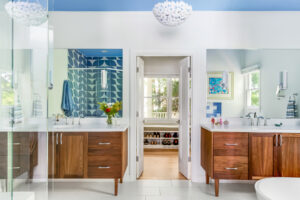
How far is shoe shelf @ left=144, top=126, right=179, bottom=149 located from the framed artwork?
2.46m

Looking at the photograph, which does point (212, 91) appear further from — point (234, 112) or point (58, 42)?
point (58, 42)

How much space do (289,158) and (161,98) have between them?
3.53 metres

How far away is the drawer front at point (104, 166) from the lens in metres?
2.94

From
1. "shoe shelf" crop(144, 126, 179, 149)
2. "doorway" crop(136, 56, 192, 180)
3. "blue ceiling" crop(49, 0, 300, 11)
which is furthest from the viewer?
"shoe shelf" crop(144, 126, 179, 149)

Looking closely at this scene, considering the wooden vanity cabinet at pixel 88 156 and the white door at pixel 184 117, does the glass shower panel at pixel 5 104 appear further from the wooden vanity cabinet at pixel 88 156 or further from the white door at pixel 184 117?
the white door at pixel 184 117

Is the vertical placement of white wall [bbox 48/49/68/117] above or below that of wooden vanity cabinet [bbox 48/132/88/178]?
above

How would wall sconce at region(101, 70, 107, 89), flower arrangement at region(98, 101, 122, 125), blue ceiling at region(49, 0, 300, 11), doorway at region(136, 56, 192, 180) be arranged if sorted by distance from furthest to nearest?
doorway at region(136, 56, 192, 180)
wall sconce at region(101, 70, 107, 89)
flower arrangement at region(98, 101, 122, 125)
blue ceiling at region(49, 0, 300, 11)

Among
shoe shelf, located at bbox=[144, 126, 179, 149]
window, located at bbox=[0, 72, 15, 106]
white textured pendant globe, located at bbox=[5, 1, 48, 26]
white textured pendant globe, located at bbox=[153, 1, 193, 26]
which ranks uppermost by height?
white textured pendant globe, located at bbox=[153, 1, 193, 26]

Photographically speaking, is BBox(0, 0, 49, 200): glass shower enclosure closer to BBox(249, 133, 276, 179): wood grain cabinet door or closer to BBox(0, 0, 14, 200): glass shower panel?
BBox(0, 0, 14, 200): glass shower panel

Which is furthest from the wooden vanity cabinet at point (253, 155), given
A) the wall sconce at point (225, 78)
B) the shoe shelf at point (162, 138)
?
the shoe shelf at point (162, 138)

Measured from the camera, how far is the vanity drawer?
2.95 metres

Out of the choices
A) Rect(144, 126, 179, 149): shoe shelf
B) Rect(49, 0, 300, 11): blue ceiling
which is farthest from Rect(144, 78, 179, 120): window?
Rect(49, 0, 300, 11): blue ceiling

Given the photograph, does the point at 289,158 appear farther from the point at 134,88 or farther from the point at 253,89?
the point at 134,88

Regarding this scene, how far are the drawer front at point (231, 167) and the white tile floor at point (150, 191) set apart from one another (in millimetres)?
285
